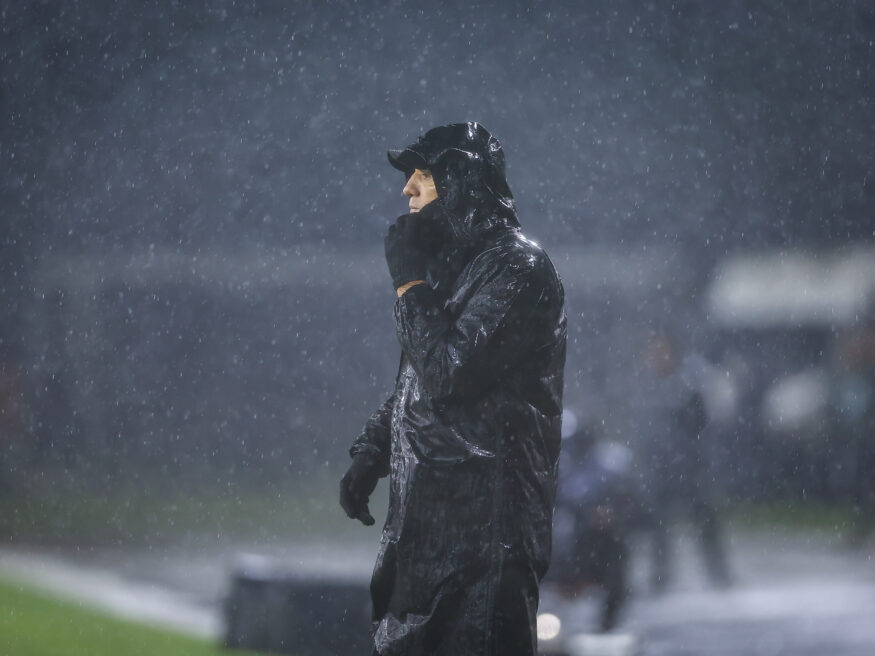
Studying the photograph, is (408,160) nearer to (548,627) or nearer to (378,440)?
(378,440)

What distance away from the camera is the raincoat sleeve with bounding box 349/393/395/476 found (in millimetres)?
1998

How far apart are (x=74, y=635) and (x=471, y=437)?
3.08 m

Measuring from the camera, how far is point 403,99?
8.44 meters

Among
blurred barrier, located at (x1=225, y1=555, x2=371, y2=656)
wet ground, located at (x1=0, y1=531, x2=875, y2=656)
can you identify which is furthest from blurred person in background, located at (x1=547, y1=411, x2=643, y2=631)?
blurred barrier, located at (x1=225, y1=555, x2=371, y2=656)

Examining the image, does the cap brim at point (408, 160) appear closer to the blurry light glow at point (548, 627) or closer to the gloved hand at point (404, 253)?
the gloved hand at point (404, 253)

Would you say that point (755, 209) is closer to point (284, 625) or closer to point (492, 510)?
point (284, 625)

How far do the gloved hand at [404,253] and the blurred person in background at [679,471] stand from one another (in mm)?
4509

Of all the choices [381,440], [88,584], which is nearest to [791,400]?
[88,584]

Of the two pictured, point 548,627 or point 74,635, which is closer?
point 548,627

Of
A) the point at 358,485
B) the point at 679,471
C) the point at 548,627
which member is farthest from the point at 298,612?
the point at 679,471

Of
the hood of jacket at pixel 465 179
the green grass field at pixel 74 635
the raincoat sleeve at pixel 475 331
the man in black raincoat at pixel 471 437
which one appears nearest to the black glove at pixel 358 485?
the man in black raincoat at pixel 471 437

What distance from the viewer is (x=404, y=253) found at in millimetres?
1812

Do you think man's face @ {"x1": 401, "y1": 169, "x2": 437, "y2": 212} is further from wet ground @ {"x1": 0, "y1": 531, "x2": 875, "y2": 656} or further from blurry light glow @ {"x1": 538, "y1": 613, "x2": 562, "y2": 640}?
blurry light glow @ {"x1": 538, "y1": 613, "x2": 562, "y2": 640}

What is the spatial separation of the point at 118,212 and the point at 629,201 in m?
6.66
